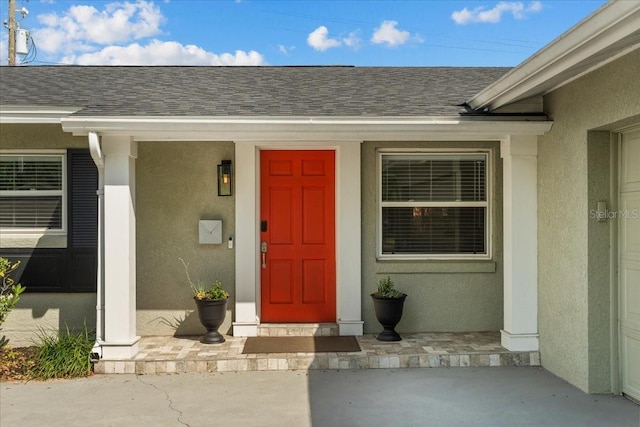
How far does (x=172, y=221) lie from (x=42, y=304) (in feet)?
5.94

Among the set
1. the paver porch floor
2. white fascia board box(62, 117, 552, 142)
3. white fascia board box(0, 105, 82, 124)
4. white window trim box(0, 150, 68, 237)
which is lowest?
the paver porch floor

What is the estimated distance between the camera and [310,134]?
17.7 feet

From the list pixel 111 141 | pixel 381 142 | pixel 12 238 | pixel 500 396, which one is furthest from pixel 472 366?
pixel 12 238

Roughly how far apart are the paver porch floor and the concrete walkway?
0.29 feet

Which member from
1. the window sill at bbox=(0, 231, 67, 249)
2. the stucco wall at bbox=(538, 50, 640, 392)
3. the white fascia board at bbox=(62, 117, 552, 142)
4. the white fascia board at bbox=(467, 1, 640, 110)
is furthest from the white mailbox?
the stucco wall at bbox=(538, 50, 640, 392)

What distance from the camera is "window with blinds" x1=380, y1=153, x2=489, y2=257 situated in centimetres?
636

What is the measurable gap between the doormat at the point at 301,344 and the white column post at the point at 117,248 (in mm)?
1310

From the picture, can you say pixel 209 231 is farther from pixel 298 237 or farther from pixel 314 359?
pixel 314 359

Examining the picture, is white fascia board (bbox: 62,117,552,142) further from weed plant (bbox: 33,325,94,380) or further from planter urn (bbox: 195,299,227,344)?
weed plant (bbox: 33,325,94,380)

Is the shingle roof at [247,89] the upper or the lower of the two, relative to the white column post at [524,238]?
upper

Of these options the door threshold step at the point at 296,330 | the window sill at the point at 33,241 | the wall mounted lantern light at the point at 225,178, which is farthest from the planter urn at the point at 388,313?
the window sill at the point at 33,241

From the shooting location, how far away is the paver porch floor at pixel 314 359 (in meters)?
5.18

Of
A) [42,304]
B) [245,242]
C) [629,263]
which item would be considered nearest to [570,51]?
[629,263]

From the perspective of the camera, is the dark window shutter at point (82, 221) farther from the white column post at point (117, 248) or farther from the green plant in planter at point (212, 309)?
the green plant in planter at point (212, 309)
